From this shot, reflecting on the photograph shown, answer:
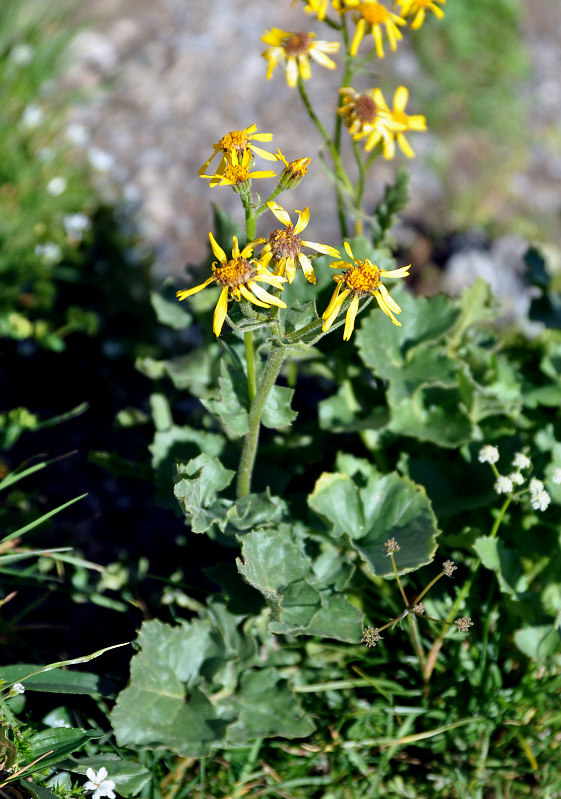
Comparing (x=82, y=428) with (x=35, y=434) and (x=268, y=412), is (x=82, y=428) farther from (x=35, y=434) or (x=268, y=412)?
(x=268, y=412)

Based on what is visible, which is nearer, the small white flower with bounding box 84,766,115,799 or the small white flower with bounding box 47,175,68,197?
the small white flower with bounding box 84,766,115,799

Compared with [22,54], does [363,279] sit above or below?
below

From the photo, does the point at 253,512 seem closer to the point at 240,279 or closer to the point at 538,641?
the point at 240,279

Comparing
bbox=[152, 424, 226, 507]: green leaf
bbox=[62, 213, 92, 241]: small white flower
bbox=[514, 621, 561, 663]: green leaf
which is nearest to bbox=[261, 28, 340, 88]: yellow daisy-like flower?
bbox=[152, 424, 226, 507]: green leaf

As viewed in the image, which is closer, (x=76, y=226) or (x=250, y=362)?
(x=250, y=362)

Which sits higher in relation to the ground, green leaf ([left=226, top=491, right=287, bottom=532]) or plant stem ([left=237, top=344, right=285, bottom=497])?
plant stem ([left=237, top=344, right=285, bottom=497])

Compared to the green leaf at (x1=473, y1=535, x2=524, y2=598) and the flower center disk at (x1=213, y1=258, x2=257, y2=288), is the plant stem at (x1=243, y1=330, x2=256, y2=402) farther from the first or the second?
the green leaf at (x1=473, y1=535, x2=524, y2=598)

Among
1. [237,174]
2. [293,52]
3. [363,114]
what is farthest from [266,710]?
[293,52]
